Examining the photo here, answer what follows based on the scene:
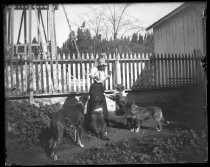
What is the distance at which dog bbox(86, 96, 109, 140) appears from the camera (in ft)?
18.7

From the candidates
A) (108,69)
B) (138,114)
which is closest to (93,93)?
(138,114)

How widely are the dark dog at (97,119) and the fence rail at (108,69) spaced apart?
6.02 feet

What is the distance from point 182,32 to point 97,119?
615 centimetres

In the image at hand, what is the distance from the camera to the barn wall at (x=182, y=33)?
8203 millimetres

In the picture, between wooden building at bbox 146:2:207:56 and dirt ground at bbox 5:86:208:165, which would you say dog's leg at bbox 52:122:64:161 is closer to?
dirt ground at bbox 5:86:208:165

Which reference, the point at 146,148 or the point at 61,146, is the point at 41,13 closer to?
the point at 61,146

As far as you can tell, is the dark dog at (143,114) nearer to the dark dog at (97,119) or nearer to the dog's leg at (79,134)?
the dark dog at (97,119)

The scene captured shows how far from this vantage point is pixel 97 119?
18.9 ft

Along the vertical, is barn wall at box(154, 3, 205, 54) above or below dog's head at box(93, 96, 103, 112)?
above

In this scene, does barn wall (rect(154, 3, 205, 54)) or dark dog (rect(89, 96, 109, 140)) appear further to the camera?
barn wall (rect(154, 3, 205, 54))

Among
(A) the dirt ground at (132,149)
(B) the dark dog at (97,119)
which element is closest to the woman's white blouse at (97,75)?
(B) the dark dog at (97,119)

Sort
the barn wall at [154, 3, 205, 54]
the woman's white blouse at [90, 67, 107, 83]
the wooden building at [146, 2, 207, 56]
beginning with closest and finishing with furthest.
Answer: the woman's white blouse at [90, 67, 107, 83], the wooden building at [146, 2, 207, 56], the barn wall at [154, 3, 205, 54]

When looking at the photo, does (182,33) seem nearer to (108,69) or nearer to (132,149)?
(108,69)

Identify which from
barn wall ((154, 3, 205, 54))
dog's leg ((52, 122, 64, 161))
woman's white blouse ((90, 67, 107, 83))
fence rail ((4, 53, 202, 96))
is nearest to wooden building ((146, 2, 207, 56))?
barn wall ((154, 3, 205, 54))
